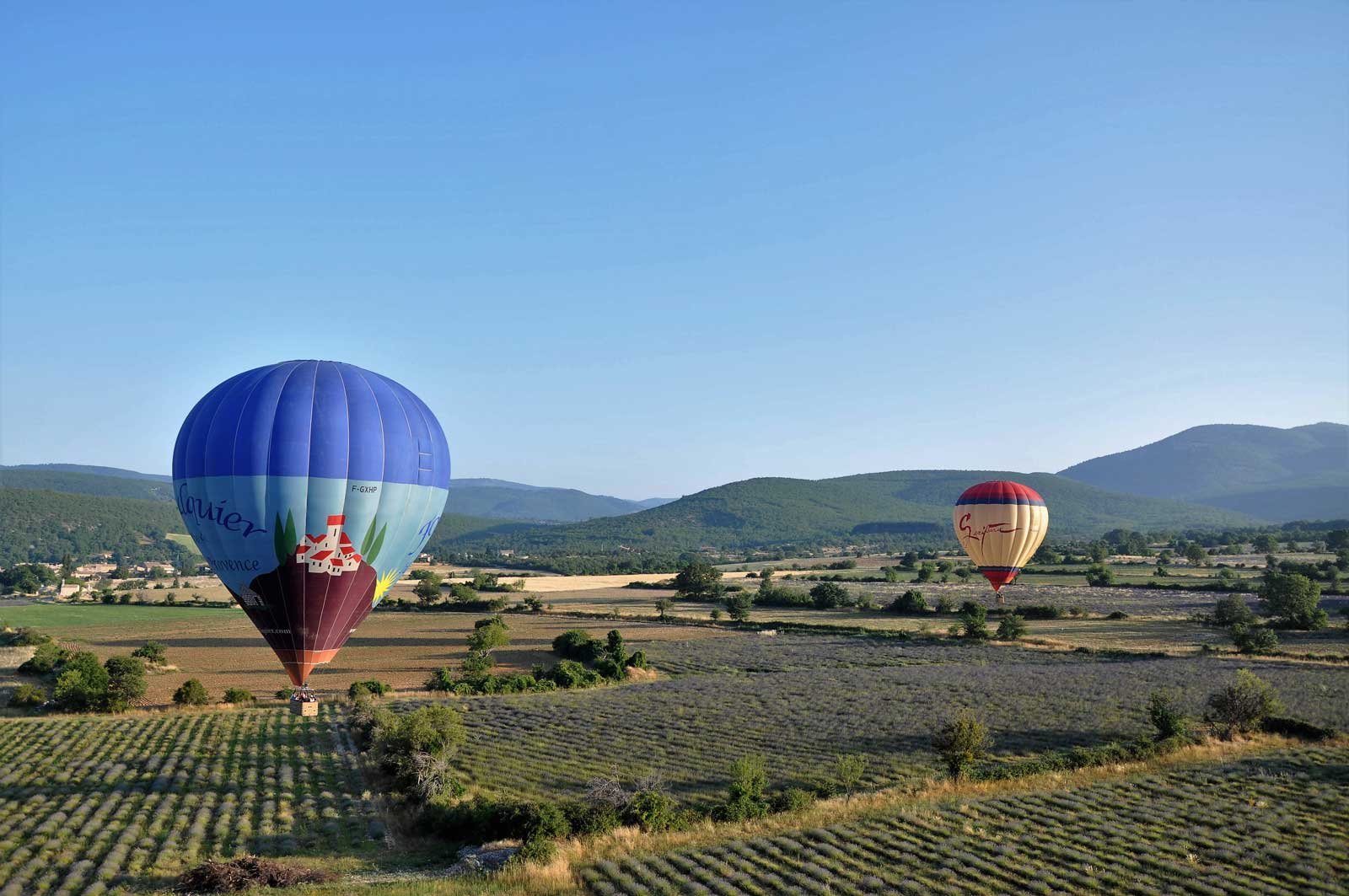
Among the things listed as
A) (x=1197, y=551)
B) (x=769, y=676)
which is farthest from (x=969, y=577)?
(x=769, y=676)

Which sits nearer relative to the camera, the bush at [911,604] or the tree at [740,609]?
the tree at [740,609]

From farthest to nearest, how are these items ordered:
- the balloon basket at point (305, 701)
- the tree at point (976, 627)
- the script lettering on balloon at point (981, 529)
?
1. the tree at point (976, 627)
2. the script lettering on balloon at point (981, 529)
3. the balloon basket at point (305, 701)

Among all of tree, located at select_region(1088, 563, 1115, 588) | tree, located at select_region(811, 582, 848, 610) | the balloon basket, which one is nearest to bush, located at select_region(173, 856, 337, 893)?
the balloon basket

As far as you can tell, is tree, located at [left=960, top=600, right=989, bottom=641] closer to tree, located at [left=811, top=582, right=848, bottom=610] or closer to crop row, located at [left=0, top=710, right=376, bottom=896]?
tree, located at [left=811, top=582, right=848, bottom=610]

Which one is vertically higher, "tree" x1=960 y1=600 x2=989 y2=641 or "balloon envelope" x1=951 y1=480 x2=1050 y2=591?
"balloon envelope" x1=951 y1=480 x2=1050 y2=591

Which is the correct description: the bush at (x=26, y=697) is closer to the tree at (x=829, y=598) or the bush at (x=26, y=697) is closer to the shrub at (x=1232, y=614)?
the tree at (x=829, y=598)

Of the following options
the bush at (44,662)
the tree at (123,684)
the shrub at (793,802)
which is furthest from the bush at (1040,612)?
the bush at (44,662)
